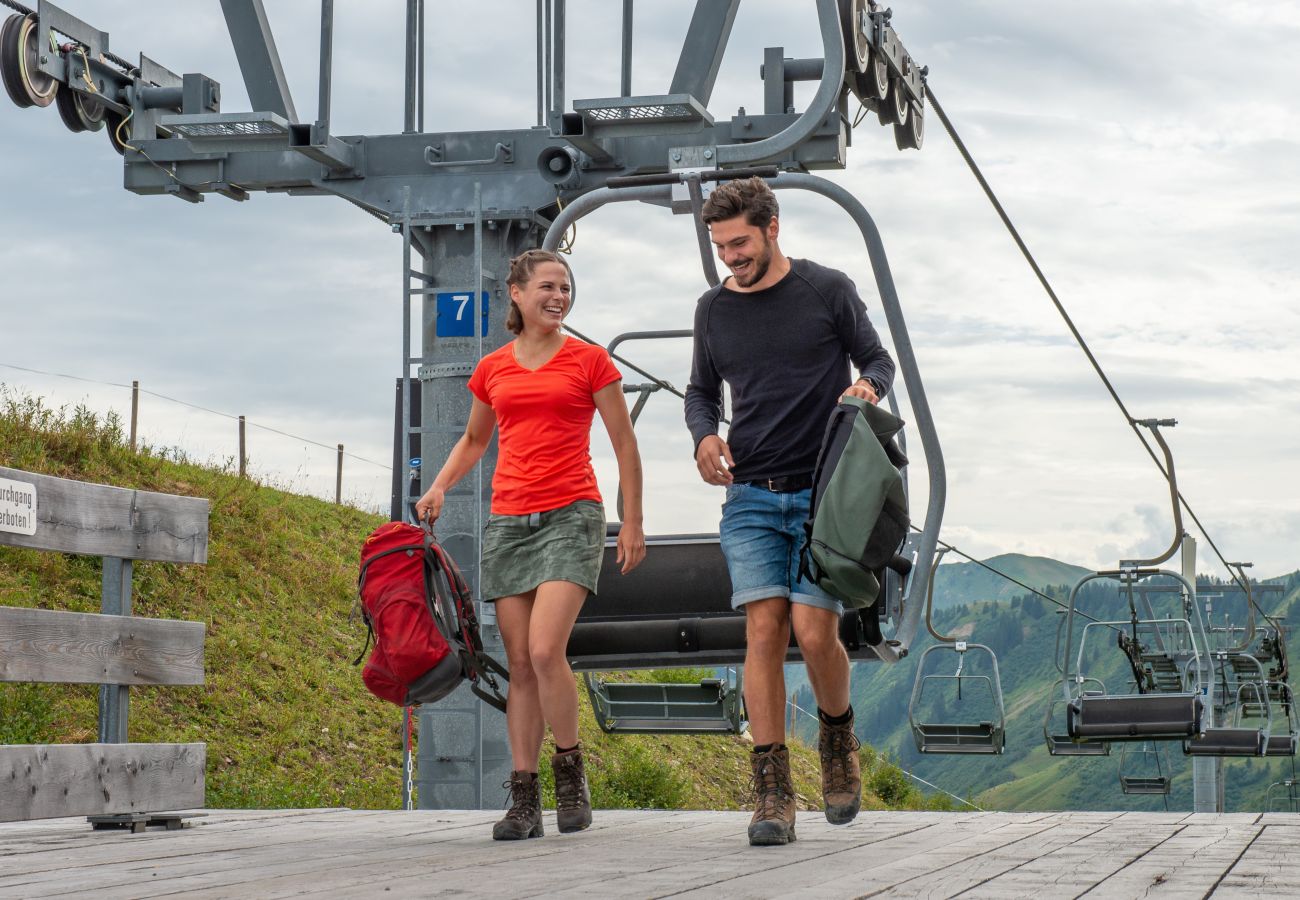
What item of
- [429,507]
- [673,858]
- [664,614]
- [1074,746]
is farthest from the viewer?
[1074,746]

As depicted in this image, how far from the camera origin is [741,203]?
203 inches

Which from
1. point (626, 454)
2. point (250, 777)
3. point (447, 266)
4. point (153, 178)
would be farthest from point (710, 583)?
point (250, 777)

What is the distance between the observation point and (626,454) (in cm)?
554

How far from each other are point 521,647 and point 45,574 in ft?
42.8

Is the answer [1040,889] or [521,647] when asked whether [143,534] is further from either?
[1040,889]

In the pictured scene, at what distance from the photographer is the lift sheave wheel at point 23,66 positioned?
467 inches

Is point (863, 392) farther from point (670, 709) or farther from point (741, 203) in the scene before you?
point (670, 709)

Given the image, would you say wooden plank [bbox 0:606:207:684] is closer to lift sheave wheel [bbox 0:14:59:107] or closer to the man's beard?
the man's beard

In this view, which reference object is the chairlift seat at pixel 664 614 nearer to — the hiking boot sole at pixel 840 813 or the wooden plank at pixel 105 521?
the wooden plank at pixel 105 521

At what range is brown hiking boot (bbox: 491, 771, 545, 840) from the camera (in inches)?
210

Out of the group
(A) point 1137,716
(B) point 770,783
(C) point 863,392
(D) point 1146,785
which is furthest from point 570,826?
(D) point 1146,785

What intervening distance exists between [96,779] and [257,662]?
13028mm

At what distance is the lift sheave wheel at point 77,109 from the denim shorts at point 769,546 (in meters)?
8.41

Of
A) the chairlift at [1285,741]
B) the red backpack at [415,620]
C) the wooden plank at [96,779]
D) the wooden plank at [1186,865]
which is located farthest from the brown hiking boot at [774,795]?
the chairlift at [1285,741]
